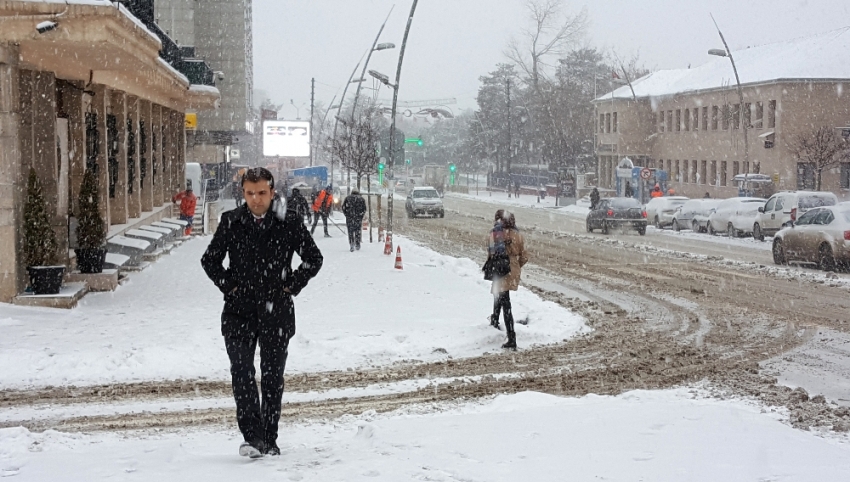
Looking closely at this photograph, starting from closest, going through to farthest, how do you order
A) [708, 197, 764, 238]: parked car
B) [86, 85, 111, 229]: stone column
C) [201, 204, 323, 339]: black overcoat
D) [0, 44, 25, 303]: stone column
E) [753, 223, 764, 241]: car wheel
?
[201, 204, 323, 339]: black overcoat < [0, 44, 25, 303]: stone column < [86, 85, 111, 229]: stone column < [753, 223, 764, 241]: car wheel < [708, 197, 764, 238]: parked car

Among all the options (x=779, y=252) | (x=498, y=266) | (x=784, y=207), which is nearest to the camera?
(x=498, y=266)

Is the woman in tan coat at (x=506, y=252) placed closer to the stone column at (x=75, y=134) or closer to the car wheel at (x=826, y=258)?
the stone column at (x=75, y=134)

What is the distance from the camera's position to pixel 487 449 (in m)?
6.18

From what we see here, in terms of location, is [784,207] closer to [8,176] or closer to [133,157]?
[133,157]

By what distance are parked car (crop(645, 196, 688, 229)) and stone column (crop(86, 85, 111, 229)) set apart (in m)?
26.7

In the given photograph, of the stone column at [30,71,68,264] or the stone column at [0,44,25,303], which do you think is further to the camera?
the stone column at [30,71,68,264]

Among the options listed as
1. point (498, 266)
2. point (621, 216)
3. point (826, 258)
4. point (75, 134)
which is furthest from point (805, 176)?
point (498, 266)

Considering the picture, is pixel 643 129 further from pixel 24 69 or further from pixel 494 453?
pixel 494 453

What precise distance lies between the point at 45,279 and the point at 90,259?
7.31ft

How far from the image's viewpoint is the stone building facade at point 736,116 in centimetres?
5381

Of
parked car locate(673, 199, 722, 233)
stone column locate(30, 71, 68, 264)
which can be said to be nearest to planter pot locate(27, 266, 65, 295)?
stone column locate(30, 71, 68, 264)

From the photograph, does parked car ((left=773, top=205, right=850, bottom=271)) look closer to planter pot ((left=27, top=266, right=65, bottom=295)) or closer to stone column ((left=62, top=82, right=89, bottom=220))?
stone column ((left=62, top=82, right=89, bottom=220))

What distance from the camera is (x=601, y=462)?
19.1 feet

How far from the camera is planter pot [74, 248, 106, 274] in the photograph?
15688mm
